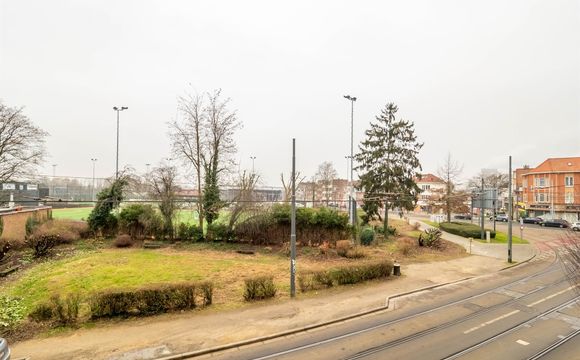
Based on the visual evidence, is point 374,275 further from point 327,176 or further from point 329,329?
point 327,176

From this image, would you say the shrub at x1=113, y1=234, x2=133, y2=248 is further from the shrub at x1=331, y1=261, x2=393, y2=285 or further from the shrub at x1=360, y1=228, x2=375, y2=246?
the shrub at x1=360, y1=228, x2=375, y2=246

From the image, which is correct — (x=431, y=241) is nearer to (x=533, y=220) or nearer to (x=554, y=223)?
(x=554, y=223)

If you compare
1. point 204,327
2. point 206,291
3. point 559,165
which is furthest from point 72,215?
point 559,165

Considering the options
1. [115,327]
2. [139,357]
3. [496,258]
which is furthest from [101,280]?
[496,258]

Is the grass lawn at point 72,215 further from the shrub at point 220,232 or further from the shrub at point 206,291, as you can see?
the shrub at point 206,291

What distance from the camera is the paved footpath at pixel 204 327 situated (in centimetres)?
916

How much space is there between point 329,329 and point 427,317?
3938 mm

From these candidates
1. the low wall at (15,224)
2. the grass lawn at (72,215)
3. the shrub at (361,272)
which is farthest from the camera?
the grass lawn at (72,215)

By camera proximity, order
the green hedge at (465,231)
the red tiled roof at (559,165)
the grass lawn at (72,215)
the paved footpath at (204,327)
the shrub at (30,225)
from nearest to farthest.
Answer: the paved footpath at (204,327), the shrub at (30,225), the green hedge at (465,231), the grass lawn at (72,215), the red tiled roof at (559,165)

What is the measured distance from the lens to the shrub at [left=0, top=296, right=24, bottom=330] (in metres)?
10.9

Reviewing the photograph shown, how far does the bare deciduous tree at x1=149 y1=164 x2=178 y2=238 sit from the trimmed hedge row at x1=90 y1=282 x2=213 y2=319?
52.2 feet

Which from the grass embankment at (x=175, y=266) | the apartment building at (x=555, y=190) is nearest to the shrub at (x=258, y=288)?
the grass embankment at (x=175, y=266)

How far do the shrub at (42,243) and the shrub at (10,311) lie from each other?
10.5 meters

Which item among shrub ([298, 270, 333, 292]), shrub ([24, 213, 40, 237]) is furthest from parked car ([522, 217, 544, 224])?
shrub ([24, 213, 40, 237])
